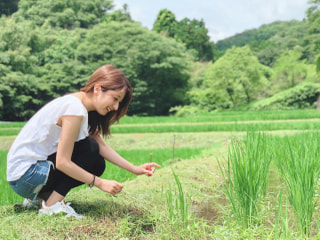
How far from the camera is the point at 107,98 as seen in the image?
1.87m

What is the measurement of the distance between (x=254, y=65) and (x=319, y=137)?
1934 centimetres

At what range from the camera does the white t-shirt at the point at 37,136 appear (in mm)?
1891

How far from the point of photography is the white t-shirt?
74.4 inches

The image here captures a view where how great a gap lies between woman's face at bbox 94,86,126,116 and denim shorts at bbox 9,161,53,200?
487 mm

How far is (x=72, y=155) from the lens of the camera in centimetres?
203

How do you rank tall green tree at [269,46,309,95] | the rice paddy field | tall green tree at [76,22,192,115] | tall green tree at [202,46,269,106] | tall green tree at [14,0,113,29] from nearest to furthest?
the rice paddy field → tall green tree at [202,46,269,106] → tall green tree at [76,22,192,115] → tall green tree at [269,46,309,95] → tall green tree at [14,0,113,29]

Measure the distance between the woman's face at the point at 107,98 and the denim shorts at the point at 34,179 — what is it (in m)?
0.49

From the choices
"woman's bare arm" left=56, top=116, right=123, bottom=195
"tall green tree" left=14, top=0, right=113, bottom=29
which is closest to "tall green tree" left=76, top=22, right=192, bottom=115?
"tall green tree" left=14, top=0, right=113, bottom=29

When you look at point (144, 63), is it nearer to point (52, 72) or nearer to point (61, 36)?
point (52, 72)

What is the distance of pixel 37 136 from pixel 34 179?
0.26 meters

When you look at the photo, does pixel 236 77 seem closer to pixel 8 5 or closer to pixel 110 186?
pixel 110 186

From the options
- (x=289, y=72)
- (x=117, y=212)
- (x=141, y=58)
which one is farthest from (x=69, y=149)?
(x=289, y=72)

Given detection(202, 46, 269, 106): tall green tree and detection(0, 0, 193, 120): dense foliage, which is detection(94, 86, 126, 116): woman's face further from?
detection(202, 46, 269, 106): tall green tree

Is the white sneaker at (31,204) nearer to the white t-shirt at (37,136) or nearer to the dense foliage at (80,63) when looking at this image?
the white t-shirt at (37,136)
